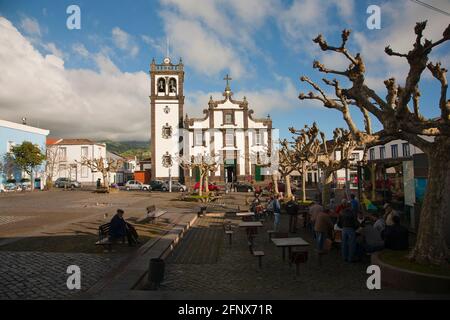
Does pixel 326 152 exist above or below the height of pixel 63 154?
below

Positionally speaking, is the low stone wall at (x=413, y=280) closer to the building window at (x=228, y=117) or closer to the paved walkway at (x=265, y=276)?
the paved walkway at (x=265, y=276)

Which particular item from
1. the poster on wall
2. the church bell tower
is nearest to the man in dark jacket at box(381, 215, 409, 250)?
the poster on wall

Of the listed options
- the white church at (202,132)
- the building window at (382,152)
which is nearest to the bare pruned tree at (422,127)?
the building window at (382,152)

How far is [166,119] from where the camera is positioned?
5041 cm

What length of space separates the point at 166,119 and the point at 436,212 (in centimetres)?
4604

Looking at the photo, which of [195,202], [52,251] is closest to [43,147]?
[195,202]

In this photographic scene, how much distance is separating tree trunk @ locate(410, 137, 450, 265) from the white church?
42457 mm

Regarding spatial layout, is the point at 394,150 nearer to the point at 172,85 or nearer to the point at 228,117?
the point at 228,117

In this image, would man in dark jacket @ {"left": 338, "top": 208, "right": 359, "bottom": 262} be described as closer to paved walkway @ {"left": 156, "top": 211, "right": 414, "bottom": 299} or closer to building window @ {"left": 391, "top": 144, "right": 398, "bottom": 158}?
paved walkway @ {"left": 156, "top": 211, "right": 414, "bottom": 299}

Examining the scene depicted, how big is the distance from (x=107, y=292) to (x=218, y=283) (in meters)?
2.18

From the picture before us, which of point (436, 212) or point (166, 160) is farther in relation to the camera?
point (166, 160)

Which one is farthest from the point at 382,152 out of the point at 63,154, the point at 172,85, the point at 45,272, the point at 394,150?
the point at 63,154
